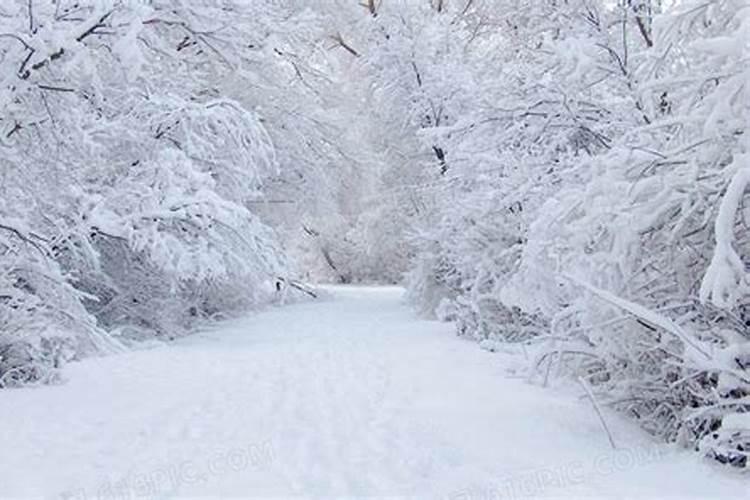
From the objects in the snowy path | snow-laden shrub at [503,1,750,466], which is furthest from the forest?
the snowy path

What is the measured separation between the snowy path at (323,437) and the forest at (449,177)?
0.38 m

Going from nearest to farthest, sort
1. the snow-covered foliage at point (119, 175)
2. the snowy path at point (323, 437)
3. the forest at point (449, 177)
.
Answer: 1. the snowy path at point (323, 437)
2. the forest at point (449, 177)
3. the snow-covered foliage at point (119, 175)

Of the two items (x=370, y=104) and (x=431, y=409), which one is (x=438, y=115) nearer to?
(x=370, y=104)

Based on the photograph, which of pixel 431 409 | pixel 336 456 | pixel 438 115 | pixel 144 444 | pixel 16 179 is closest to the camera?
pixel 336 456

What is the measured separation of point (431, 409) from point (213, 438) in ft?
5.69

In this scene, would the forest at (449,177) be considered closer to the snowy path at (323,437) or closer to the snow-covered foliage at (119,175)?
the snow-covered foliage at (119,175)

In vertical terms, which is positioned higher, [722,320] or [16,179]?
[16,179]

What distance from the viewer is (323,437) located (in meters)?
5.46

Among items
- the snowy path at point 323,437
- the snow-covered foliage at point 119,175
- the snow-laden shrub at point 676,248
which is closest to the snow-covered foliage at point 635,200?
the snow-laden shrub at point 676,248

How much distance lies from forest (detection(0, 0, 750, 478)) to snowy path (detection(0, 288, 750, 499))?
0.38 metres

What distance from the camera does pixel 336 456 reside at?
4.95m

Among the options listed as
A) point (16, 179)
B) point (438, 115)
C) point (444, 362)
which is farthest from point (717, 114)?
point (438, 115)

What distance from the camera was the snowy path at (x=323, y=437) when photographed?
14.4 ft

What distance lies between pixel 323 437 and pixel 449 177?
6.81 metres
